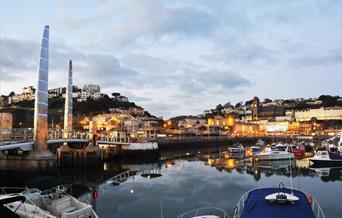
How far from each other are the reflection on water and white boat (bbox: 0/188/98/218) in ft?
15.5

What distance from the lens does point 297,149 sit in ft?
223

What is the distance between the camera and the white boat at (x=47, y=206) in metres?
15.5

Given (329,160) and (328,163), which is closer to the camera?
(329,160)

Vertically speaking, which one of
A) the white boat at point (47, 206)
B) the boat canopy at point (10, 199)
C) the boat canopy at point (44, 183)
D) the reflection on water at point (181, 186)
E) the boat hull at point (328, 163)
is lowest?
the reflection on water at point (181, 186)

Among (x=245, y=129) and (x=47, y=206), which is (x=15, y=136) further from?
(x=245, y=129)

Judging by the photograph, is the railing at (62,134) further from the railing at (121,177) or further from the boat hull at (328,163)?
the boat hull at (328,163)

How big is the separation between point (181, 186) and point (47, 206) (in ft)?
60.8

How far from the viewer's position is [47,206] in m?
16.7

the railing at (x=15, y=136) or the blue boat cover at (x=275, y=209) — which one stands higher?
the railing at (x=15, y=136)

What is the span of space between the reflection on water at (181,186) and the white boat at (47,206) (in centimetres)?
473

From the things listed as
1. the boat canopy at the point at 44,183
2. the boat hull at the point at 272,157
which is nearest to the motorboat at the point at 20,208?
the boat canopy at the point at 44,183

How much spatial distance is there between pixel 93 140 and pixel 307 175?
3113 centimetres

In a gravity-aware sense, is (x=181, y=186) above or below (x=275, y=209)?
below

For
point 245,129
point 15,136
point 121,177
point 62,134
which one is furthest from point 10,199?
point 245,129
